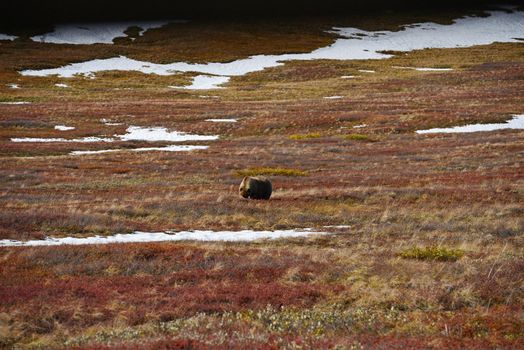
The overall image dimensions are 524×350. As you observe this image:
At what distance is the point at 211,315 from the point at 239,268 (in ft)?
9.82

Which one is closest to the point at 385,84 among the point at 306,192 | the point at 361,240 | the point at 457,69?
the point at 457,69

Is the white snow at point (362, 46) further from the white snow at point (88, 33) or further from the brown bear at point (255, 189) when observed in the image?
the brown bear at point (255, 189)

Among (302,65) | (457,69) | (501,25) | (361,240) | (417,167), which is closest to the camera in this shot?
(361,240)

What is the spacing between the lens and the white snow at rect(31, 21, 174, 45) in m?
140

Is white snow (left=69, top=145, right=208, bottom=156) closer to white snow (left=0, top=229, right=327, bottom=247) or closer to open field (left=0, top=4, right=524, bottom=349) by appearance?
open field (left=0, top=4, right=524, bottom=349)

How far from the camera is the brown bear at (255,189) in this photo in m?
25.2

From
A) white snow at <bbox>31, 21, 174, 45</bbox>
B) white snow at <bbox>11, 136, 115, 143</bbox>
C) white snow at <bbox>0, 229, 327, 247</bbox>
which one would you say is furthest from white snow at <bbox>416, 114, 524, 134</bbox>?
white snow at <bbox>31, 21, 174, 45</bbox>

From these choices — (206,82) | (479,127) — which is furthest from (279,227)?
(206,82)

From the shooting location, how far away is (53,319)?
388 inches

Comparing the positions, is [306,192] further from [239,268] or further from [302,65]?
[302,65]

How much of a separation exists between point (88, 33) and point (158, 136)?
343ft

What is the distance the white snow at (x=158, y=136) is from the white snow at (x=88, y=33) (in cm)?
8963

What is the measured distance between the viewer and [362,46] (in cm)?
13462

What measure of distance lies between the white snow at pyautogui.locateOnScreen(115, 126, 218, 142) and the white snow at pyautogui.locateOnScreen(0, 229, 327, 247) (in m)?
34.2
